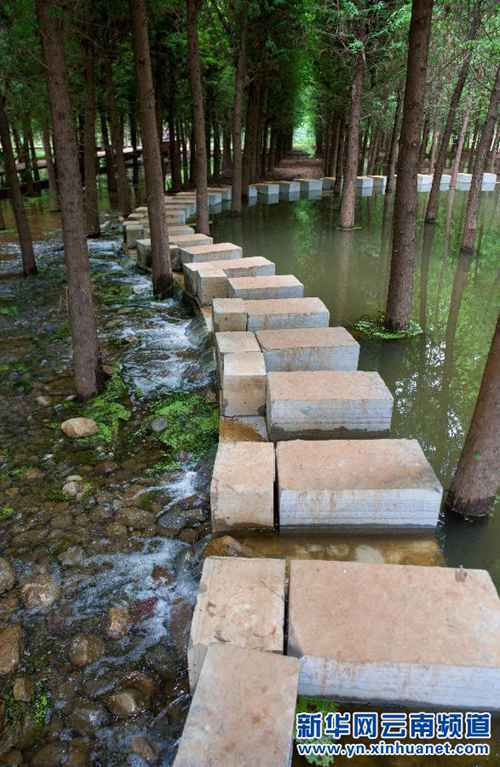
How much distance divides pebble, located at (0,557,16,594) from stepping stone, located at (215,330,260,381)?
9.47ft

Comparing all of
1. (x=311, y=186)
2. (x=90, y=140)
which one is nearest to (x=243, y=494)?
(x=90, y=140)

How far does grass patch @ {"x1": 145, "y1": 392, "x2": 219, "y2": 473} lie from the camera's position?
6.14 metres

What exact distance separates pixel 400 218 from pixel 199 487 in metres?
5.30

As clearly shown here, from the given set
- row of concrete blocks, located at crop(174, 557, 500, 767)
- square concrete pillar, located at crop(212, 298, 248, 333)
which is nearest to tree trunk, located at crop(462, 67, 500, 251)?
square concrete pillar, located at crop(212, 298, 248, 333)

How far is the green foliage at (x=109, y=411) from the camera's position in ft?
21.3

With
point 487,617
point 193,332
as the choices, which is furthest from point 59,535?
point 193,332

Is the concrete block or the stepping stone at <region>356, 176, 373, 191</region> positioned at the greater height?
the stepping stone at <region>356, 176, 373, 191</region>

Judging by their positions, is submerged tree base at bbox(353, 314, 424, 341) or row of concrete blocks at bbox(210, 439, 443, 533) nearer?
row of concrete blocks at bbox(210, 439, 443, 533)

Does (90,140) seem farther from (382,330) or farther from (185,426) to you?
(185,426)

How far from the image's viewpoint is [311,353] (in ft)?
21.1

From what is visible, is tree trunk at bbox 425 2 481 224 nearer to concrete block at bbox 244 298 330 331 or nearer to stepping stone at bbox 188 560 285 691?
concrete block at bbox 244 298 330 331


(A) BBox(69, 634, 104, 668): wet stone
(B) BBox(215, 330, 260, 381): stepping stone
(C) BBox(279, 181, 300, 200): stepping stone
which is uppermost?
(C) BBox(279, 181, 300, 200): stepping stone

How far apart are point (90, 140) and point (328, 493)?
14.2 metres

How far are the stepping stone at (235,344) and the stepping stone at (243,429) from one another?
60 cm
